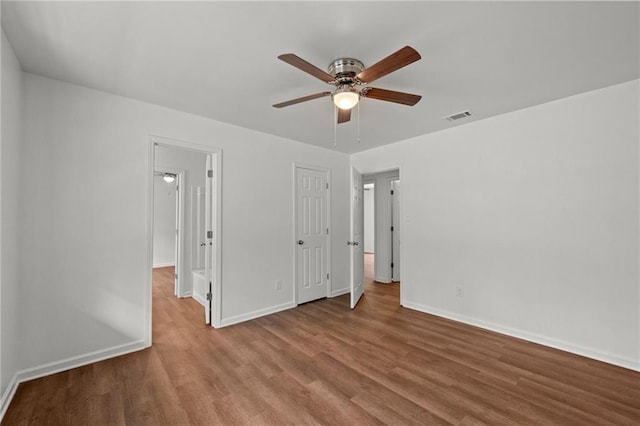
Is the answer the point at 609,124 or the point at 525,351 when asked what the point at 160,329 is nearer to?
the point at 525,351

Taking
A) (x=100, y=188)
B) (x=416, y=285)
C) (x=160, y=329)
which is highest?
(x=100, y=188)

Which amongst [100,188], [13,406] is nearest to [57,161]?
[100,188]

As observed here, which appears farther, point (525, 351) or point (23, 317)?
point (525, 351)

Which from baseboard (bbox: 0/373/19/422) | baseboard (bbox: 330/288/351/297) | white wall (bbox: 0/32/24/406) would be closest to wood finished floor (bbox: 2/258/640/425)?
baseboard (bbox: 0/373/19/422)

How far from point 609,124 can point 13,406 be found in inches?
208

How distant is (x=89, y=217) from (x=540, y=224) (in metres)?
4.46

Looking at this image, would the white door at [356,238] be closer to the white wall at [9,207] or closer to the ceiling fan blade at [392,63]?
the ceiling fan blade at [392,63]

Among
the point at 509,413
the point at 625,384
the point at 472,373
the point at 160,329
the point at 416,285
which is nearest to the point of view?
the point at 509,413

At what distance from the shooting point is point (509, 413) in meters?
1.81

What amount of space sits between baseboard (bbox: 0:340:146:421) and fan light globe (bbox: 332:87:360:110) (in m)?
2.95

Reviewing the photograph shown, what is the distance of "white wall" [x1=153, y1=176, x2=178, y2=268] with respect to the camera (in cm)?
722

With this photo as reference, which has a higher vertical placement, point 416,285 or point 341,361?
point 416,285

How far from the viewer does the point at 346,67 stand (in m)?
1.98

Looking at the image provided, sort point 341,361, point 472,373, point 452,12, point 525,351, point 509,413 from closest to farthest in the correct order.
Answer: point 452,12 < point 509,413 < point 472,373 < point 341,361 < point 525,351
